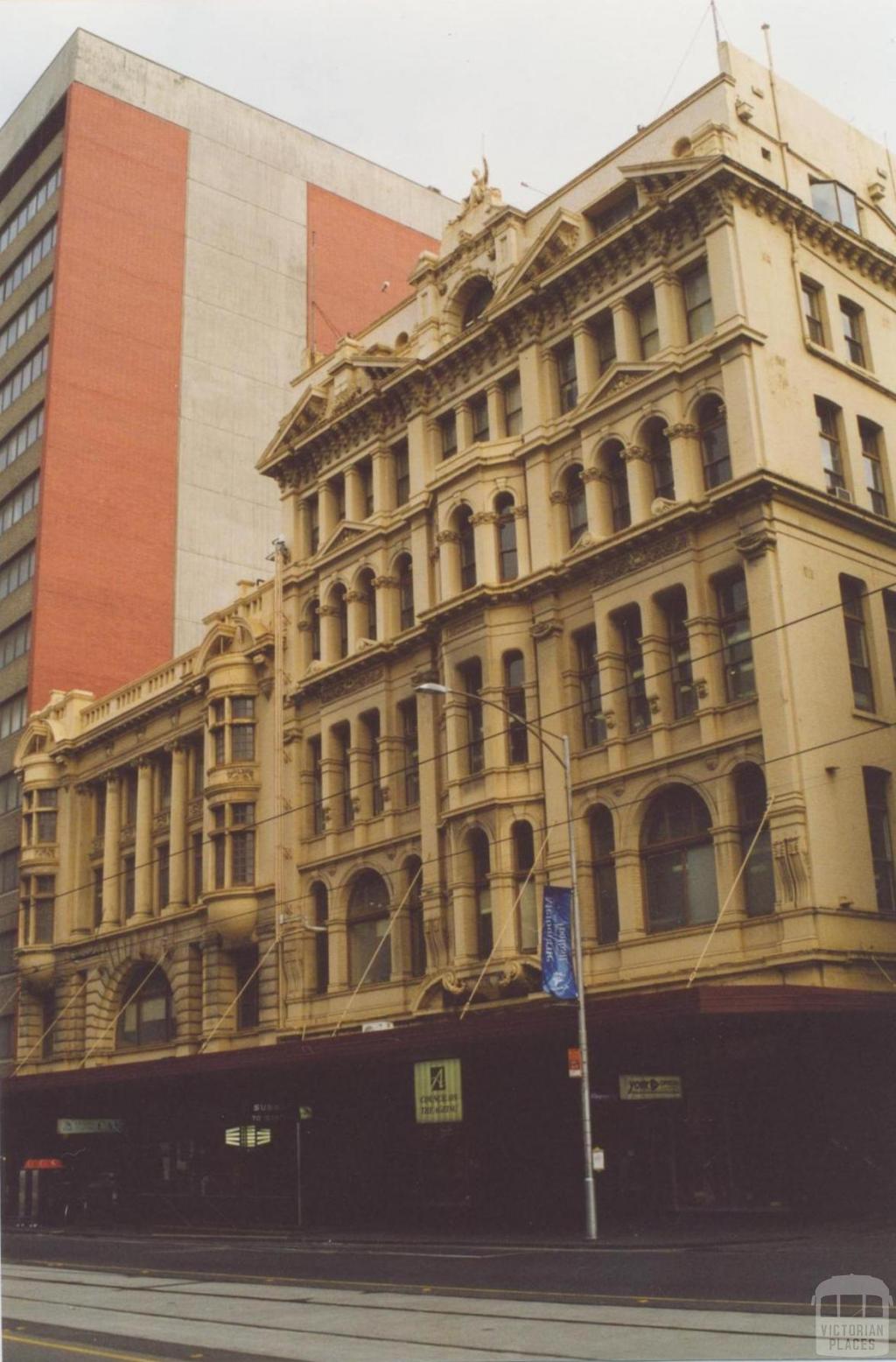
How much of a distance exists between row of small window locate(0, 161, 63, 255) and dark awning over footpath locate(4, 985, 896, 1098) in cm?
4755

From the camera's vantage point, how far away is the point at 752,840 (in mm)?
31969

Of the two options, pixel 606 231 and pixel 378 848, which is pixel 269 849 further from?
pixel 606 231

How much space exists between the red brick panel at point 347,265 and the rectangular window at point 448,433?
114ft

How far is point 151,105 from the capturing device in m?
74.5

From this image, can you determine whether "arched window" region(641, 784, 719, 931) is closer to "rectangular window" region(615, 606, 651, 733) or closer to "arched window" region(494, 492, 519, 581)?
"rectangular window" region(615, 606, 651, 733)

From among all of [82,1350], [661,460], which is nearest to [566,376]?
[661,460]

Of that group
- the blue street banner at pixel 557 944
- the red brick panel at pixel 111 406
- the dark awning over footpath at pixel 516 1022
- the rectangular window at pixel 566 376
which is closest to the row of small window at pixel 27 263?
the red brick panel at pixel 111 406

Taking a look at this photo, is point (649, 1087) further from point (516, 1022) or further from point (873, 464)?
point (873, 464)

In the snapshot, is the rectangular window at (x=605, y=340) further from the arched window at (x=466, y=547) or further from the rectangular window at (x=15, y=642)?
the rectangular window at (x=15, y=642)

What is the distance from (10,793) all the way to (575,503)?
37396 mm

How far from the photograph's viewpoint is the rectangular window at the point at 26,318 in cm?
7050

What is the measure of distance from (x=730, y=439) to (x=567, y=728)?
8.21m

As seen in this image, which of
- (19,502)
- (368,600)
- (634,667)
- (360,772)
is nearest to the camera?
(634,667)

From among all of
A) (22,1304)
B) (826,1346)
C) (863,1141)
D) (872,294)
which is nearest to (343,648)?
(872,294)
